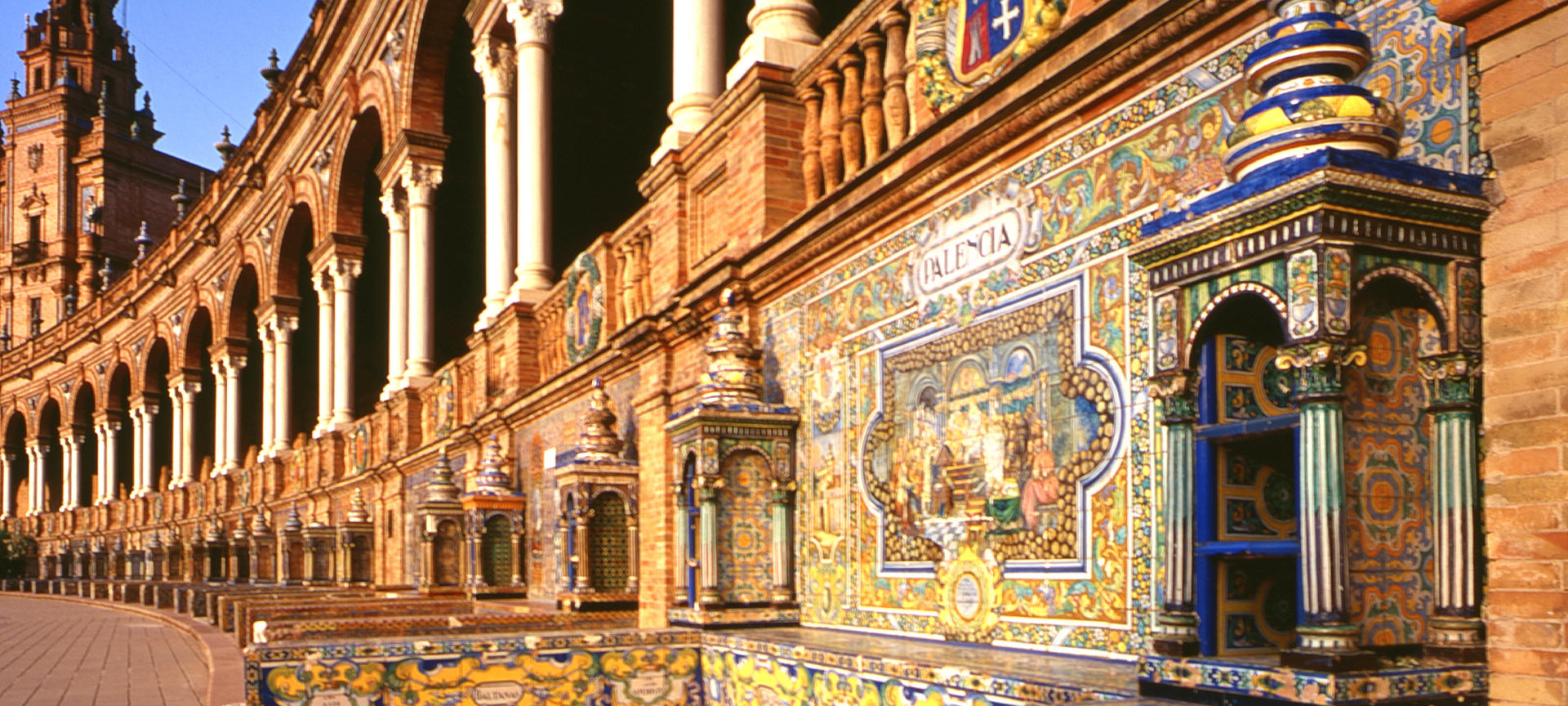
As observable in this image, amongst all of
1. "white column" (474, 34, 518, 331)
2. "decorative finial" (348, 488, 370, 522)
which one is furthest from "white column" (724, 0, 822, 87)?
"decorative finial" (348, 488, 370, 522)

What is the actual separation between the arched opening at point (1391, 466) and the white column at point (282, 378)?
23200mm

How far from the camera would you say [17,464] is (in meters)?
51.9

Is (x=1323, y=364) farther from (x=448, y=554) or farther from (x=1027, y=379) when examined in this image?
(x=448, y=554)

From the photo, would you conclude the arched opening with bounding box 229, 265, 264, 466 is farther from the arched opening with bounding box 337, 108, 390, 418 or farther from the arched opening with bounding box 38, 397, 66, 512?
the arched opening with bounding box 38, 397, 66, 512

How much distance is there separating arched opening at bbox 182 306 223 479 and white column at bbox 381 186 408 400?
1411 centimetres

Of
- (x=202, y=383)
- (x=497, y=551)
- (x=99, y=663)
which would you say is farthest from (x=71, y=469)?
(x=497, y=551)

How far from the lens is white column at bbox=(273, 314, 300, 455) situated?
24.3 meters

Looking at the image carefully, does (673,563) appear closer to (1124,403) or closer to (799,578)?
(799,578)

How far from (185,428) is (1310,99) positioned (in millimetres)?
33213

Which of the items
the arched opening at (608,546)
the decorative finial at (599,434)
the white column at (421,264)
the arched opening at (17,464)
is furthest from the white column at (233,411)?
the arched opening at (17,464)

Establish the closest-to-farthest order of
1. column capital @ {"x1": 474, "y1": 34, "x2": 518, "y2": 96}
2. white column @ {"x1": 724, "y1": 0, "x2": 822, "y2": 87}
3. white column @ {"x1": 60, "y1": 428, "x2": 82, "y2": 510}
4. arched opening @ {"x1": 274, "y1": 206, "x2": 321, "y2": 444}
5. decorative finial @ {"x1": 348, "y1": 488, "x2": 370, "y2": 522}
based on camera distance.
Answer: white column @ {"x1": 724, "y1": 0, "x2": 822, "y2": 87} < column capital @ {"x1": 474, "y1": 34, "x2": 518, "y2": 96} < decorative finial @ {"x1": 348, "y1": 488, "x2": 370, "y2": 522} < arched opening @ {"x1": 274, "y1": 206, "x2": 321, "y2": 444} < white column @ {"x1": 60, "y1": 428, "x2": 82, "y2": 510}

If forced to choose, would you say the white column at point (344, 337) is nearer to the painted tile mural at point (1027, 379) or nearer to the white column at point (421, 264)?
the white column at point (421, 264)

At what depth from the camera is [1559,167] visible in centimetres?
295

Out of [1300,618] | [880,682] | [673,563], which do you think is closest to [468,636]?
[673,563]
